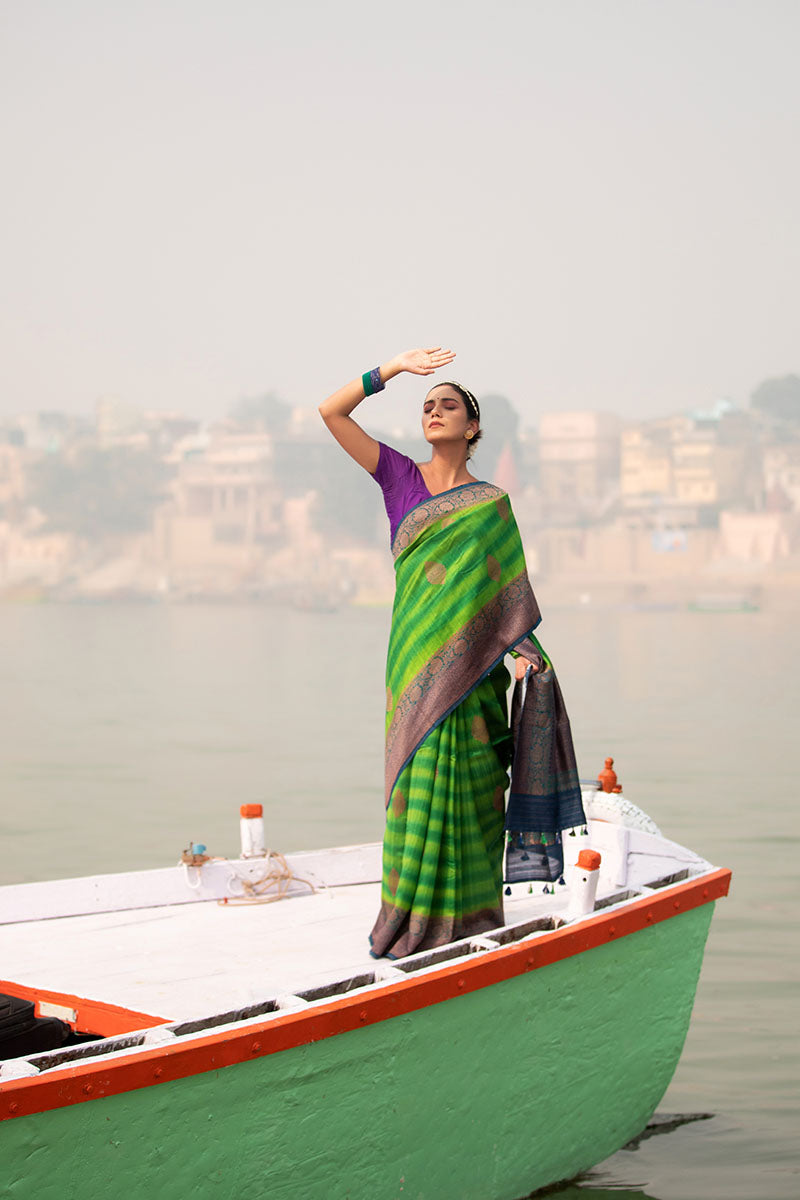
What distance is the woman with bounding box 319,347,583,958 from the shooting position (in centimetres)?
428

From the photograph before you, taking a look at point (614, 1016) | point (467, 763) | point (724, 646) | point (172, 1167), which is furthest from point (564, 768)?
point (724, 646)

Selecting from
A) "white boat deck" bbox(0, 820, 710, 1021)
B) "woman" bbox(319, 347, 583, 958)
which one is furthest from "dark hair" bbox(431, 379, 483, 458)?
"white boat deck" bbox(0, 820, 710, 1021)

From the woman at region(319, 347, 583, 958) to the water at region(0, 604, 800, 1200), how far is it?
1.01 meters

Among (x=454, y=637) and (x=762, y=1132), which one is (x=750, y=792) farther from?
(x=454, y=637)

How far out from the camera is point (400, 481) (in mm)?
4473

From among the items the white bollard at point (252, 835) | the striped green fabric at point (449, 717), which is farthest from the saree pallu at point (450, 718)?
the white bollard at point (252, 835)

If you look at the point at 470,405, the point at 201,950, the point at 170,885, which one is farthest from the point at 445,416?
the point at 170,885

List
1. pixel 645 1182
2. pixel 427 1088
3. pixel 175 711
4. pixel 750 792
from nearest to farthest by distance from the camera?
pixel 427 1088, pixel 645 1182, pixel 750 792, pixel 175 711

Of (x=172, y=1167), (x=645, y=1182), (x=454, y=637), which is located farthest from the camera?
(x=645, y=1182)

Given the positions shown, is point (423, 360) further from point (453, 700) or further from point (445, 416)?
point (453, 700)

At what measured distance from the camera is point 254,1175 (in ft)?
11.0

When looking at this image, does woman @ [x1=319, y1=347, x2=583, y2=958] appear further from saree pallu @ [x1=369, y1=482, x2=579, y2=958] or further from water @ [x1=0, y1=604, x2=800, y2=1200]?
water @ [x1=0, y1=604, x2=800, y2=1200]

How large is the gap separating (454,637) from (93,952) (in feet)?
→ 4.61

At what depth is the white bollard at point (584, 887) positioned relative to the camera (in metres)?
4.31
